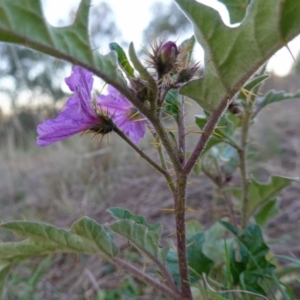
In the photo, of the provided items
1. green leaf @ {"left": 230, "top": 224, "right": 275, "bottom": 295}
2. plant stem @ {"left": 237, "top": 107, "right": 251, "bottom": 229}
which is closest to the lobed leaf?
plant stem @ {"left": 237, "top": 107, "right": 251, "bottom": 229}

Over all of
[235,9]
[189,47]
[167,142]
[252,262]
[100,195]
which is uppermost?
[100,195]

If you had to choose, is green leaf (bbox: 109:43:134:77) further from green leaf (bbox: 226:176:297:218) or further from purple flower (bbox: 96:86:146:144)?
green leaf (bbox: 226:176:297:218)

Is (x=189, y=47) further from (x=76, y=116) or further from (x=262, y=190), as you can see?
(x=262, y=190)

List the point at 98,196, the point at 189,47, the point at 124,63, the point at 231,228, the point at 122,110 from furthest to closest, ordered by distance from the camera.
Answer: the point at 98,196 < the point at 231,228 < the point at 122,110 < the point at 189,47 < the point at 124,63

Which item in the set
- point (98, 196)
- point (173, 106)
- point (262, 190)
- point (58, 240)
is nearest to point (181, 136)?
point (173, 106)

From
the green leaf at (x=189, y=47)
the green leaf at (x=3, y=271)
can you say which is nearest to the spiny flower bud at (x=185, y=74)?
the green leaf at (x=189, y=47)

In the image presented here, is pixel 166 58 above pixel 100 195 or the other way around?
the other way around
